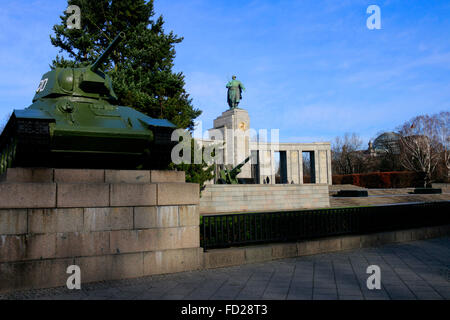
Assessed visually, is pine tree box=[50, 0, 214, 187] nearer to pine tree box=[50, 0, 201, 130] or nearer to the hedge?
pine tree box=[50, 0, 201, 130]

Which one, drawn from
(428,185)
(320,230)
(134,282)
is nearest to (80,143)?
(134,282)

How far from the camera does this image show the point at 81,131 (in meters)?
6.29

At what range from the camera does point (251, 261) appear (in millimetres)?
7547

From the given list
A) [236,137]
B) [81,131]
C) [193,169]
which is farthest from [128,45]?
[236,137]

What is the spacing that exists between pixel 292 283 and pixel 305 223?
3201mm

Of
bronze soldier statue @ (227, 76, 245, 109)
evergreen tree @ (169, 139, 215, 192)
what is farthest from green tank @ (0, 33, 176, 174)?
bronze soldier statue @ (227, 76, 245, 109)

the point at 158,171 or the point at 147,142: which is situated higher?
the point at 147,142

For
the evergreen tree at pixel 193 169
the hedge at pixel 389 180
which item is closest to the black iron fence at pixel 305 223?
the evergreen tree at pixel 193 169

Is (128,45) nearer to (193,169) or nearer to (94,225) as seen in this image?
(193,169)

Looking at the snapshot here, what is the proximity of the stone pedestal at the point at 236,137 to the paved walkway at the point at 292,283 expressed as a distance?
38020 millimetres

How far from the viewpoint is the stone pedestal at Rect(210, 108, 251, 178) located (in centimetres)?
4606

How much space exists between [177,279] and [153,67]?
19981 millimetres

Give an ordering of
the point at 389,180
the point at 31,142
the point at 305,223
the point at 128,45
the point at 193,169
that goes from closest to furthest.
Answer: the point at 31,142 < the point at 305,223 < the point at 193,169 < the point at 128,45 < the point at 389,180
